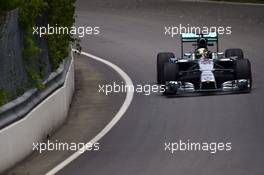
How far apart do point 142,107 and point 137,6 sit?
2503 cm

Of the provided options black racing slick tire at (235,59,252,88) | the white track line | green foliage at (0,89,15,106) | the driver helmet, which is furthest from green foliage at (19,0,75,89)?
black racing slick tire at (235,59,252,88)

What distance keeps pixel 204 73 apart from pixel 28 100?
6.46 meters

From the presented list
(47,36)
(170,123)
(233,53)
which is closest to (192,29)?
(233,53)

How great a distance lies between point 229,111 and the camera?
66.5 feet

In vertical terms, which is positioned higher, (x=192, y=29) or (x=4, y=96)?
(x=192, y=29)

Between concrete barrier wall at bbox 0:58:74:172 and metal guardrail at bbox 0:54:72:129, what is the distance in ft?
0.26

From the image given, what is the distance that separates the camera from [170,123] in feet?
62.8

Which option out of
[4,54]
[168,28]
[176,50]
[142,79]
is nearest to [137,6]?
[168,28]

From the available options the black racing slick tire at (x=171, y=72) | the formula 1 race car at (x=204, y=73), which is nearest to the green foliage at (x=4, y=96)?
the formula 1 race car at (x=204, y=73)

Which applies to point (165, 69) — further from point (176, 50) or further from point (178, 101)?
point (176, 50)

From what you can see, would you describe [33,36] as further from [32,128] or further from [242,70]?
[242,70]

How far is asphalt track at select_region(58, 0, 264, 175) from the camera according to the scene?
15250mm

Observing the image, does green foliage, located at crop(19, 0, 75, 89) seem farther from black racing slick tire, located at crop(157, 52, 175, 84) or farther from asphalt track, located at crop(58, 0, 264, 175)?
black racing slick tire, located at crop(157, 52, 175, 84)

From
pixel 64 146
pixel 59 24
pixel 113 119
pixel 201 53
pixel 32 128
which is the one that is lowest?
pixel 64 146
